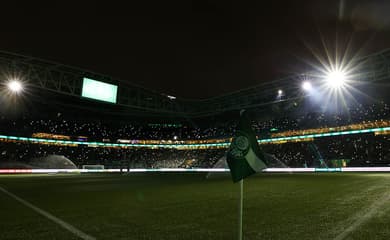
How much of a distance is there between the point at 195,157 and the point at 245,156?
219ft

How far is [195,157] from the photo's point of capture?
69.8 meters

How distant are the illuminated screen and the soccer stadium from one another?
0.13 metres

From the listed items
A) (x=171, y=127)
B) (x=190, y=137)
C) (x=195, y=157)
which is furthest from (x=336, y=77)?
(x=171, y=127)

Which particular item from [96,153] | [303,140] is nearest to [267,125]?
[303,140]

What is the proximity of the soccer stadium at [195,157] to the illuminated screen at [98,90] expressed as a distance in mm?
127

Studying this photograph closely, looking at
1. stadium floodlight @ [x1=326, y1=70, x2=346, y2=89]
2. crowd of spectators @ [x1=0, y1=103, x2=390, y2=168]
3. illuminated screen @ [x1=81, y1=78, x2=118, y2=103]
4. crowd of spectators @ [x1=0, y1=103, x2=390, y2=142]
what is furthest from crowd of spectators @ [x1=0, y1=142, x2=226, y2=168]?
stadium floodlight @ [x1=326, y1=70, x2=346, y2=89]

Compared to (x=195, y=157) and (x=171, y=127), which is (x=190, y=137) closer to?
(x=195, y=157)

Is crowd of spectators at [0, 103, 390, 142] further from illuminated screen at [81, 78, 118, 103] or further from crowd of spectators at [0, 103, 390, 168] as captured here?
illuminated screen at [81, 78, 118, 103]

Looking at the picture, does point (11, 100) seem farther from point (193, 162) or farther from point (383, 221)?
point (383, 221)

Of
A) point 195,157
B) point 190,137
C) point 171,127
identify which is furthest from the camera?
point 171,127

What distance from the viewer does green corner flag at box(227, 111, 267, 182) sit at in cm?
352

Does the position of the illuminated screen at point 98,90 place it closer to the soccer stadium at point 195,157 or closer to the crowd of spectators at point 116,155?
the soccer stadium at point 195,157

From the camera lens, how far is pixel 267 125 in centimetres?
6094

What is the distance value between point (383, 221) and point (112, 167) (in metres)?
54.6
